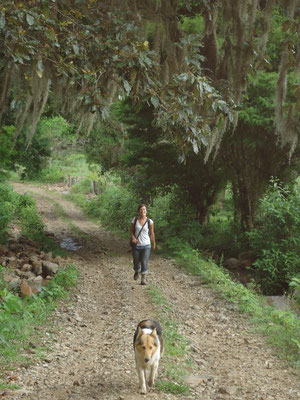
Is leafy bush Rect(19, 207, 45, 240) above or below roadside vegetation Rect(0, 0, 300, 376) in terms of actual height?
below

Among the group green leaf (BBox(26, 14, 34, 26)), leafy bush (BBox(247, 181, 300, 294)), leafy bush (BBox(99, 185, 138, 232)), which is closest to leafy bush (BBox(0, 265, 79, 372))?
green leaf (BBox(26, 14, 34, 26))

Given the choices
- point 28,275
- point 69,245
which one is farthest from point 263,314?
point 69,245

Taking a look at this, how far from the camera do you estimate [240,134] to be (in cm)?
1246

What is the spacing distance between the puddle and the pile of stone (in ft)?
6.88

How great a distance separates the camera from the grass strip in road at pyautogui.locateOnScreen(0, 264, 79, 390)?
5.18 meters

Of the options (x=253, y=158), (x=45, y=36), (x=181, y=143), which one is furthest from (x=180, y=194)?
(x=45, y=36)

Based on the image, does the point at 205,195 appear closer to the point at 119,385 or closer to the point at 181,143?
the point at 181,143

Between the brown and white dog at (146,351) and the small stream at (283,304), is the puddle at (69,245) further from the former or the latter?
the brown and white dog at (146,351)

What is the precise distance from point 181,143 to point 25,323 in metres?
3.28

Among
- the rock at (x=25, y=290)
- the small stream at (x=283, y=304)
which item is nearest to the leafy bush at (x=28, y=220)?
the rock at (x=25, y=290)

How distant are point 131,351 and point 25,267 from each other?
458 cm

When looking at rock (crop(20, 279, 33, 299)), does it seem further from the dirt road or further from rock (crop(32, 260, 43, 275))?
rock (crop(32, 260, 43, 275))

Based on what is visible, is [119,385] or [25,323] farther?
[25,323]

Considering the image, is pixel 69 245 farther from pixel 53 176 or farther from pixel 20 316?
pixel 53 176
